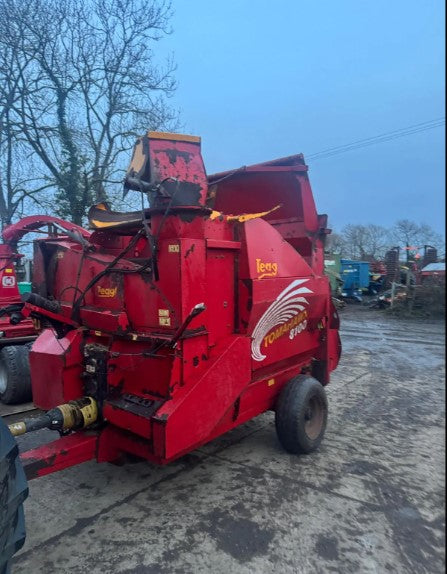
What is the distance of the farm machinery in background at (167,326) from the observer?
3.14m

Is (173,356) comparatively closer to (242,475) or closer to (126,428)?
(126,428)

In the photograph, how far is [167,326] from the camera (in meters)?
3.21

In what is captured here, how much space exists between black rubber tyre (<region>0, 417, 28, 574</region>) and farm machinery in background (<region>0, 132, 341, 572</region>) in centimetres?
71

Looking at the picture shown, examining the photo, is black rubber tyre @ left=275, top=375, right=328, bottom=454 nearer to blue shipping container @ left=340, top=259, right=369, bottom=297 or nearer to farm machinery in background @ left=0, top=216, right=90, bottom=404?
farm machinery in background @ left=0, top=216, right=90, bottom=404

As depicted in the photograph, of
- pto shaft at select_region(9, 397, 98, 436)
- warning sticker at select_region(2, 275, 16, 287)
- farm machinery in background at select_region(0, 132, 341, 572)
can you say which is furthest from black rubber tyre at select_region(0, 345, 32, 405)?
pto shaft at select_region(9, 397, 98, 436)

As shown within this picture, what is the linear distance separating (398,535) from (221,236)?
2.47 meters

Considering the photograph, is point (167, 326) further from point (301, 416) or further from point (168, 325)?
point (301, 416)

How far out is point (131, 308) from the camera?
350cm

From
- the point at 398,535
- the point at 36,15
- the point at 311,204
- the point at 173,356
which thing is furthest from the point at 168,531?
the point at 36,15

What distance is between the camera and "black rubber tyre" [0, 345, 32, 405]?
5.87m

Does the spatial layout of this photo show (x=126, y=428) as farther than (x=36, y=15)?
No

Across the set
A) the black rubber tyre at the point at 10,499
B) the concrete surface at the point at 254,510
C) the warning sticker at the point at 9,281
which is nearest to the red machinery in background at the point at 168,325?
the concrete surface at the point at 254,510

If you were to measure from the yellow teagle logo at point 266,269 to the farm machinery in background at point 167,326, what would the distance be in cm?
2

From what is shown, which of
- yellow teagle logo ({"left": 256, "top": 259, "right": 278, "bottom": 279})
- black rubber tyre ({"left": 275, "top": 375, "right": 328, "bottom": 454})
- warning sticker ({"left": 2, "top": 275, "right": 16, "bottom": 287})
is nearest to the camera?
yellow teagle logo ({"left": 256, "top": 259, "right": 278, "bottom": 279})
